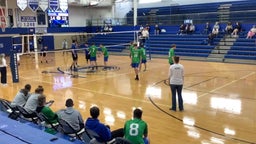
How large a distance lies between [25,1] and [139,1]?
14737 millimetres

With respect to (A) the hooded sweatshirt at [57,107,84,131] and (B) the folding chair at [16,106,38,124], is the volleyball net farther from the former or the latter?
(A) the hooded sweatshirt at [57,107,84,131]

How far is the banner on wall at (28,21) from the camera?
29109 millimetres

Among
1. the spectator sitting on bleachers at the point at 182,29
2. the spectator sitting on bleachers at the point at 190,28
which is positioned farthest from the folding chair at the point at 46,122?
the spectator sitting on bleachers at the point at 182,29

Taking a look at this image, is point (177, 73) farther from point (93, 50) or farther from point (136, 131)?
point (93, 50)

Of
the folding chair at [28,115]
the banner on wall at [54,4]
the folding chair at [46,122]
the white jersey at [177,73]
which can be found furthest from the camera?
the banner on wall at [54,4]

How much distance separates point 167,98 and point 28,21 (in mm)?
23590

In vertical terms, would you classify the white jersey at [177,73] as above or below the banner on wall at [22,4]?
below

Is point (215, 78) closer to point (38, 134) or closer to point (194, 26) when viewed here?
point (38, 134)

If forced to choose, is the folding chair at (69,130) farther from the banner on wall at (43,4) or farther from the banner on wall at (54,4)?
the banner on wall at (43,4)

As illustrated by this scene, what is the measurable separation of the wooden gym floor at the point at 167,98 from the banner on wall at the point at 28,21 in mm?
14503

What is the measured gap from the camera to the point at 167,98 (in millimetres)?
9984

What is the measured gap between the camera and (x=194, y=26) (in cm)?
2505

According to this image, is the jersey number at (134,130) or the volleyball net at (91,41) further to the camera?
the volleyball net at (91,41)

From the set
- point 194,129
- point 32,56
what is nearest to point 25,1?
point 32,56
